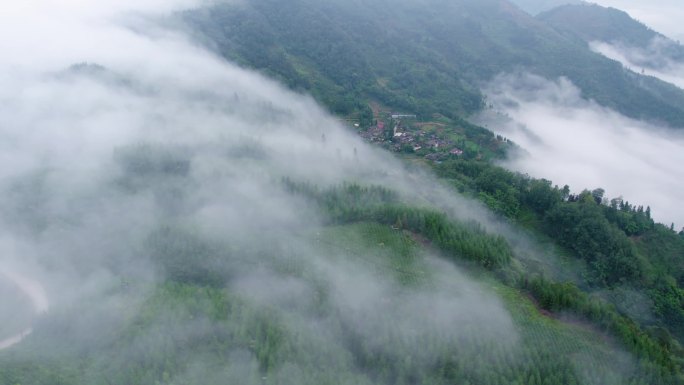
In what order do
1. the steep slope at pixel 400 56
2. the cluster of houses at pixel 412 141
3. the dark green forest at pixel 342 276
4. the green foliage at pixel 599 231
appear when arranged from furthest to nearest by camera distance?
the steep slope at pixel 400 56 < the cluster of houses at pixel 412 141 < the green foliage at pixel 599 231 < the dark green forest at pixel 342 276

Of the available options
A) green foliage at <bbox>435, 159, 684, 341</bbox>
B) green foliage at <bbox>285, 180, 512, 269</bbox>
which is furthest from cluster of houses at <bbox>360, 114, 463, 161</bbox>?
green foliage at <bbox>285, 180, 512, 269</bbox>

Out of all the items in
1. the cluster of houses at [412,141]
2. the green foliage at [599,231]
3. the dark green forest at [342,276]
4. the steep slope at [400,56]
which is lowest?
the dark green forest at [342,276]

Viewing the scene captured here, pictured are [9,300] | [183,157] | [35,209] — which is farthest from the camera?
[183,157]

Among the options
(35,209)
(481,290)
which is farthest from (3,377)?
(481,290)

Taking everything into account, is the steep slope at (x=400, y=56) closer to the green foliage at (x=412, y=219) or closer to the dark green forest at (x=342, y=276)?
the dark green forest at (x=342, y=276)

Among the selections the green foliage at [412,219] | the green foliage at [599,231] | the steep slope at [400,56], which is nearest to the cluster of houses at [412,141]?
the steep slope at [400,56]

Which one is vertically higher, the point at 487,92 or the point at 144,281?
the point at 487,92

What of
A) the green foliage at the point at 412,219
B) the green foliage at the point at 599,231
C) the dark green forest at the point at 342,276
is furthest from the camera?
the green foliage at the point at 599,231

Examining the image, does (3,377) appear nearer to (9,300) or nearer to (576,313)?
(9,300)

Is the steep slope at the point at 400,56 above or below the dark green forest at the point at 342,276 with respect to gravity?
above
